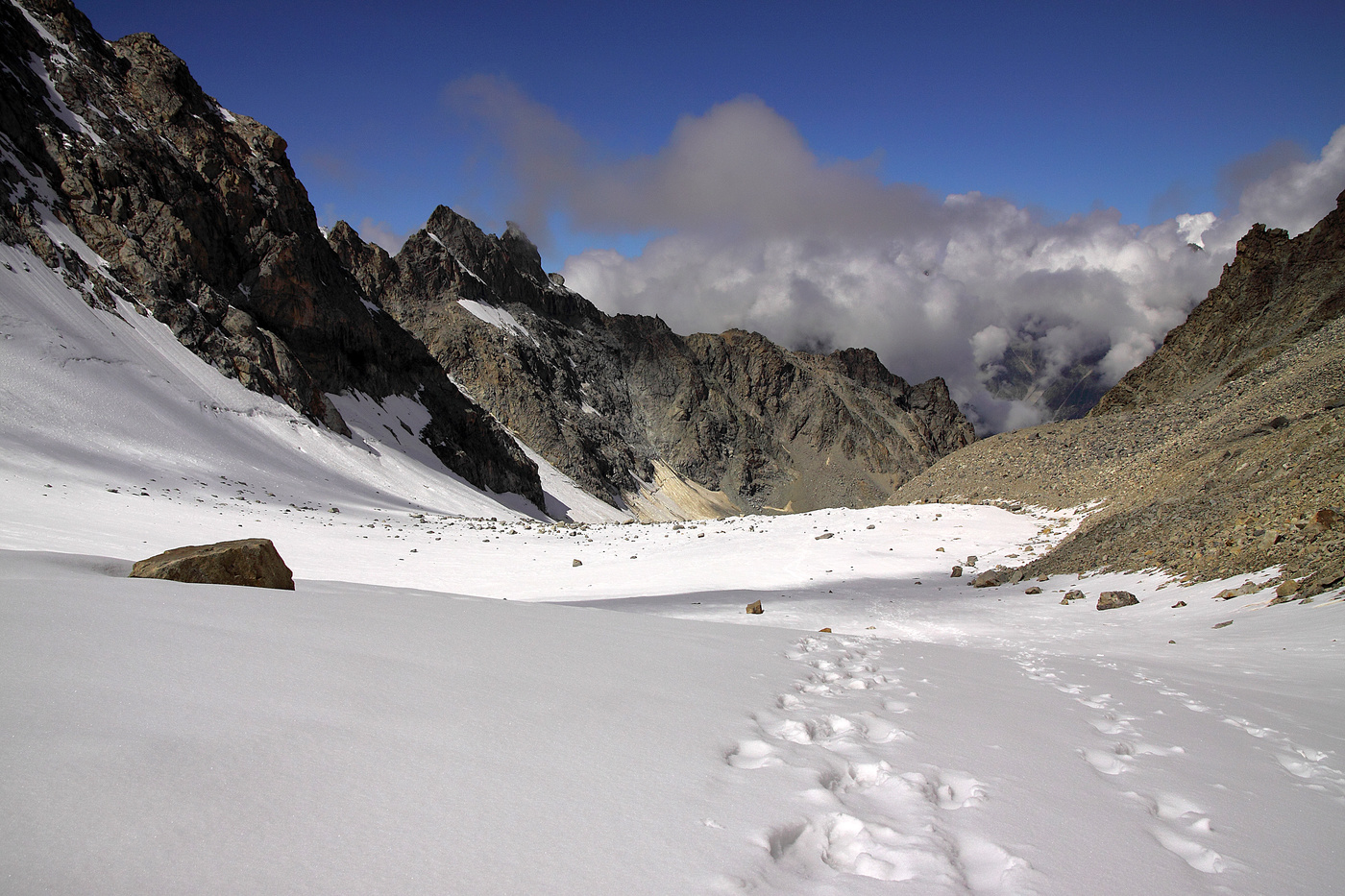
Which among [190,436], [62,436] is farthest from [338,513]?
[190,436]

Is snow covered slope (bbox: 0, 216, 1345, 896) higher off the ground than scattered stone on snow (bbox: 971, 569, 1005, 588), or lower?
lower

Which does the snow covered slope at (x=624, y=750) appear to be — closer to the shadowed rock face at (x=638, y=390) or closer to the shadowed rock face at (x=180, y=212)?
the shadowed rock face at (x=180, y=212)

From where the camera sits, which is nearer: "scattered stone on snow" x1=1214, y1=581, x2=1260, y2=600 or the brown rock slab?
"scattered stone on snow" x1=1214, y1=581, x2=1260, y2=600

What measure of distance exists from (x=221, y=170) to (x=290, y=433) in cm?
2464

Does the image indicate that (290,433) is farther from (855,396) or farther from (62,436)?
(855,396)

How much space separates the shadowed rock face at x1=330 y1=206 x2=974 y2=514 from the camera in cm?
9844

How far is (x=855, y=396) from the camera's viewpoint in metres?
164

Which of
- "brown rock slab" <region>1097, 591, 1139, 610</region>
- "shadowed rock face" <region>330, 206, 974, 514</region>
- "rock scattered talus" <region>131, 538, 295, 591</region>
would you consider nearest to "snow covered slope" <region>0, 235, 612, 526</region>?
"rock scattered talus" <region>131, 538, 295, 591</region>

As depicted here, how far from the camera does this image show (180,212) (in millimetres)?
43844

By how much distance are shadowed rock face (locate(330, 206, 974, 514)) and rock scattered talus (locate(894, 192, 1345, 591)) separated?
7368 centimetres

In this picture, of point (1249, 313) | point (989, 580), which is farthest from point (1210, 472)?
point (1249, 313)

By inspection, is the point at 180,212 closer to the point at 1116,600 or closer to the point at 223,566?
the point at 223,566

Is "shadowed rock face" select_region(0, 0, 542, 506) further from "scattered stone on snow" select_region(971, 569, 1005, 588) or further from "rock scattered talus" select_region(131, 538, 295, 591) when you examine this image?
"scattered stone on snow" select_region(971, 569, 1005, 588)

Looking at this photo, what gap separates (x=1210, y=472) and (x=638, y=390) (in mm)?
121542
